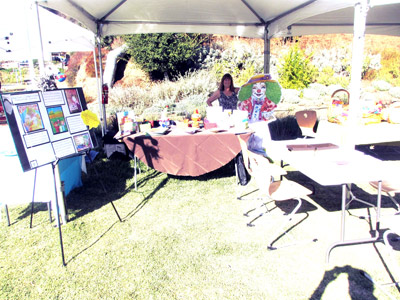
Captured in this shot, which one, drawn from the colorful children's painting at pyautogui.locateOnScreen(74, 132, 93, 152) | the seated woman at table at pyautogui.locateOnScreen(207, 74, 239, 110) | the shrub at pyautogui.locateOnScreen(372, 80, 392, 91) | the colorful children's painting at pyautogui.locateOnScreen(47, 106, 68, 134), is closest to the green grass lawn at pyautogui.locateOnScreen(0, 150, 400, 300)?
the colorful children's painting at pyautogui.locateOnScreen(74, 132, 93, 152)

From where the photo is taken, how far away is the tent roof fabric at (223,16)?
4258 millimetres

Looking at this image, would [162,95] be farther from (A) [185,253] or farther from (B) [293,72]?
(A) [185,253]

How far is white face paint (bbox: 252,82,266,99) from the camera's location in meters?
4.59

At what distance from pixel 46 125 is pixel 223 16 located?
3.74 meters

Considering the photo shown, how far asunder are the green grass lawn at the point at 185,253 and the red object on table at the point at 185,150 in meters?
0.36

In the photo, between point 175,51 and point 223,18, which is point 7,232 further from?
point 175,51

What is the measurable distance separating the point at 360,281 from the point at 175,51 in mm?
10712

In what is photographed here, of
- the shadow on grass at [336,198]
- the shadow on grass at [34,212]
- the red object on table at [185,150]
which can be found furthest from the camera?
the red object on table at [185,150]

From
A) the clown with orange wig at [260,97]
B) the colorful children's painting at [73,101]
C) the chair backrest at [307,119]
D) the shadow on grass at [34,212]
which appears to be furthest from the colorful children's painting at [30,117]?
the chair backrest at [307,119]

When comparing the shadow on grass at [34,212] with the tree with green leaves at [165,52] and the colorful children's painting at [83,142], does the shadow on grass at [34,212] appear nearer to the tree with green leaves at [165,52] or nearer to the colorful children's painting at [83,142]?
the colorful children's painting at [83,142]

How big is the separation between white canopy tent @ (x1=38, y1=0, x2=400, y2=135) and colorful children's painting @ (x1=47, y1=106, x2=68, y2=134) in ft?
4.31

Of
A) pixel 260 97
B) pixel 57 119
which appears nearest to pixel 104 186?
pixel 57 119

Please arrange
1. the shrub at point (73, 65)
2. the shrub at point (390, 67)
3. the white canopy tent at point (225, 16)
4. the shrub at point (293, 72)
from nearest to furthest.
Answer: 1. the white canopy tent at point (225, 16)
2. the shrub at point (293, 72)
3. the shrub at point (390, 67)
4. the shrub at point (73, 65)

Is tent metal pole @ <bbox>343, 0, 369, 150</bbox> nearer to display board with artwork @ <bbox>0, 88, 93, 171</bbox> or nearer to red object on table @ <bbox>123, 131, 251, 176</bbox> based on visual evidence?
red object on table @ <bbox>123, 131, 251, 176</bbox>
